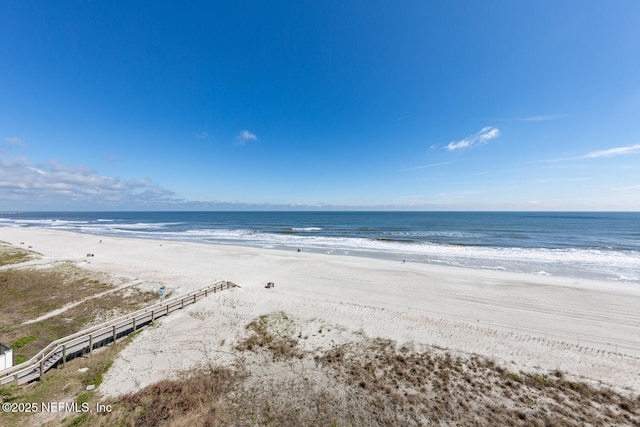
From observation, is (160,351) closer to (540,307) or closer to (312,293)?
(312,293)

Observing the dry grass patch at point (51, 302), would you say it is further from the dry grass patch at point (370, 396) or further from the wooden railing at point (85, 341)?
the dry grass patch at point (370, 396)

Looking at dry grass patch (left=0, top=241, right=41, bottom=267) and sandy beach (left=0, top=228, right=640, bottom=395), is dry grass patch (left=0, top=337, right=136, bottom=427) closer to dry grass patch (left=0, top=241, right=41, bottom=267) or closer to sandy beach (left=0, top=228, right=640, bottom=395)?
sandy beach (left=0, top=228, right=640, bottom=395)

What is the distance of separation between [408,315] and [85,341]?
1749 cm

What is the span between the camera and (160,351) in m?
11.2

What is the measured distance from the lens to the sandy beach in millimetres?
10602

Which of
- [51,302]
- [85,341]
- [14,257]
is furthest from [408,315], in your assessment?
[14,257]

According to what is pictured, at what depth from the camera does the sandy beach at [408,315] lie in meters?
10.6

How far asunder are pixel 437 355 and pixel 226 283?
15949 mm

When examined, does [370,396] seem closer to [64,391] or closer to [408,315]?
[408,315]

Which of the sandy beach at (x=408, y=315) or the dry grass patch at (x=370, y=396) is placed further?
the sandy beach at (x=408, y=315)

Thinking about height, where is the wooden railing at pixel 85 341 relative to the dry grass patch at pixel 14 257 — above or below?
below

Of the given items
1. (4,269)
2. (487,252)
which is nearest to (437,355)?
(487,252)

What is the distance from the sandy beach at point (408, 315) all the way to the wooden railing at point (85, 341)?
97cm

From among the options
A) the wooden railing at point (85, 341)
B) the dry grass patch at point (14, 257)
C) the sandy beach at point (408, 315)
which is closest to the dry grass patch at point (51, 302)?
the wooden railing at point (85, 341)
